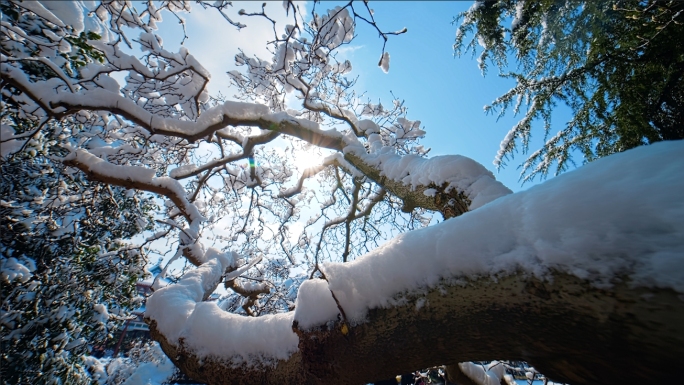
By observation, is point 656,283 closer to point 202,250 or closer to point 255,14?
point 255,14

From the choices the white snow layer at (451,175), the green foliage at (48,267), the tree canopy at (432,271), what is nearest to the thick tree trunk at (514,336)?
the tree canopy at (432,271)

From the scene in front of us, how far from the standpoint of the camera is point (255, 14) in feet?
8.74

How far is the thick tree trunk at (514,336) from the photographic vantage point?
52 centimetres

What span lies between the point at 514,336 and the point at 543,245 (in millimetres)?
280

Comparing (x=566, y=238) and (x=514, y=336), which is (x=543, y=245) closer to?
(x=566, y=238)

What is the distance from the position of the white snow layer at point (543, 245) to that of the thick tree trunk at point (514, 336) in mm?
37

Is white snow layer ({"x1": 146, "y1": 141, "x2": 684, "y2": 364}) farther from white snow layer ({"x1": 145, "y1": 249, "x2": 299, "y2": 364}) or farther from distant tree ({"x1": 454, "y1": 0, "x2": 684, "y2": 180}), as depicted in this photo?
distant tree ({"x1": 454, "y1": 0, "x2": 684, "y2": 180})

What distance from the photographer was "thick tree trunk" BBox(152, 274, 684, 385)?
52 cm

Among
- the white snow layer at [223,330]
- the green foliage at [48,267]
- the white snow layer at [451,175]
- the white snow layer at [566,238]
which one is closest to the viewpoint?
the white snow layer at [566,238]

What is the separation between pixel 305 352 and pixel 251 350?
28 centimetres

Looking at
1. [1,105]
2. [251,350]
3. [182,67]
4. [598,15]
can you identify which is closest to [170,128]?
[182,67]

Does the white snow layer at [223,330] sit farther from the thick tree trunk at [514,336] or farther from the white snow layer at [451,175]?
the white snow layer at [451,175]

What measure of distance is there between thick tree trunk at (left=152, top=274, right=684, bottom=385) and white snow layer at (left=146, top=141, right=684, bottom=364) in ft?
0.12

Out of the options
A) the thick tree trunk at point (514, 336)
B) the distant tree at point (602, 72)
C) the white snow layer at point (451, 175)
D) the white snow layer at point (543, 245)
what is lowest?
the thick tree trunk at point (514, 336)
